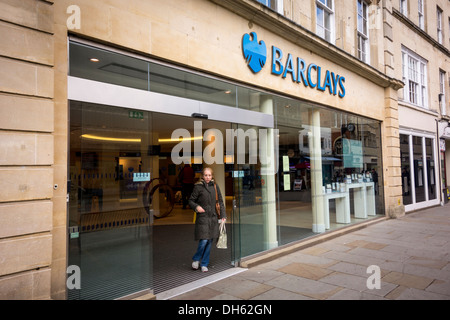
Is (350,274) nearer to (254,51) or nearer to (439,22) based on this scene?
(254,51)

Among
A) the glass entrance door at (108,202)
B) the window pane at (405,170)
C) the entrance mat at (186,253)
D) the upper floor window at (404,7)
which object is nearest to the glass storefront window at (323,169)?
the entrance mat at (186,253)

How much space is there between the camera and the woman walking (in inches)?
211

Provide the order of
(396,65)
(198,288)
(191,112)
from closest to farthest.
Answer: (198,288), (191,112), (396,65)

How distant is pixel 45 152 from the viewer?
339 centimetres

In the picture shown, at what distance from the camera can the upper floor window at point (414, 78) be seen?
13.4 meters

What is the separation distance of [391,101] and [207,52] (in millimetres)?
8972

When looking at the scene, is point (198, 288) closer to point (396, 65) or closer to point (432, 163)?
point (396, 65)

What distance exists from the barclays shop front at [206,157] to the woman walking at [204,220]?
35 cm

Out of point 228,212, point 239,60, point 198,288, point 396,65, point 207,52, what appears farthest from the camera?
point 396,65

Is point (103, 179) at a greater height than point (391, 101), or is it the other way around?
point (391, 101)

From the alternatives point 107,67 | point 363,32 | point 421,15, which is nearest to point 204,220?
point 107,67

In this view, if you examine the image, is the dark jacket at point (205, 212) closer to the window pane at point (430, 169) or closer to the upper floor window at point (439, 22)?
the window pane at point (430, 169)
